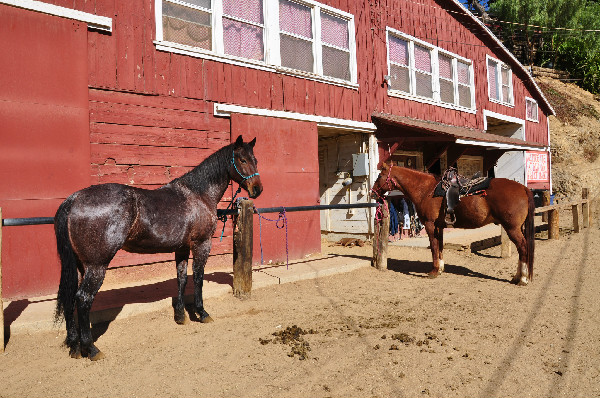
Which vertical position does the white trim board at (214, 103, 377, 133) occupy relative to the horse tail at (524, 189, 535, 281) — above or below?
above

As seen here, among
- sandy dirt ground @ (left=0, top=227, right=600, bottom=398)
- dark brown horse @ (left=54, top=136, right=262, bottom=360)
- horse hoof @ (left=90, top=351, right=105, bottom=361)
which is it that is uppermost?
A: dark brown horse @ (left=54, top=136, right=262, bottom=360)

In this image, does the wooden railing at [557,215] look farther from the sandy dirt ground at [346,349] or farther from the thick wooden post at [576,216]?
the sandy dirt ground at [346,349]

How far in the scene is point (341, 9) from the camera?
10.1 m

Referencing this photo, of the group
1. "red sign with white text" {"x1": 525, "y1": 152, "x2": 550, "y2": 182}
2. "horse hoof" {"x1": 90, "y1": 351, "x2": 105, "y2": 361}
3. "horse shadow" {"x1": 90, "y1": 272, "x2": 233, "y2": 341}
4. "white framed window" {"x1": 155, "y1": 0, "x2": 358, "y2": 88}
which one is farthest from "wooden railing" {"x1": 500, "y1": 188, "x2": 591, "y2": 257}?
"horse hoof" {"x1": 90, "y1": 351, "x2": 105, "y2": 361}

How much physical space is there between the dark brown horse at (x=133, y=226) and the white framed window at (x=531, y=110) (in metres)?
19.1

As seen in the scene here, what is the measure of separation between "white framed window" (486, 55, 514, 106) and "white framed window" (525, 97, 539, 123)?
82.1 inches

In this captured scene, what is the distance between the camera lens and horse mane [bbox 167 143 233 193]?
4445mm

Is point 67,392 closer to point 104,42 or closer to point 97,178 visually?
point 97,178

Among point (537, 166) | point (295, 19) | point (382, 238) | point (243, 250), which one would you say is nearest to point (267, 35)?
point (295, 19)

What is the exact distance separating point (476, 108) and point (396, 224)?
6.72 metres

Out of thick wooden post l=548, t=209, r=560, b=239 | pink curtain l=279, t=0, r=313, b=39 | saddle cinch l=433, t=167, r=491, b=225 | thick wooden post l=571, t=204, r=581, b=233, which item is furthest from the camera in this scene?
thick wooden post l=571, t=204, r=581, b=233

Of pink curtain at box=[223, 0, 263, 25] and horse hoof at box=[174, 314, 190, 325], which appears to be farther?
pink curtain at box=[223, 0, 263, 25]

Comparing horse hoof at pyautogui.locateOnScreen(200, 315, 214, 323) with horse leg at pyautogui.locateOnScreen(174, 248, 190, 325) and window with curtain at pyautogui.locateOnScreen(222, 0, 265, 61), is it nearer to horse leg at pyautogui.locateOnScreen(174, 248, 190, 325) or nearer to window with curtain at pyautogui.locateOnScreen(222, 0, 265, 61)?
horse leg at pyautogui.locateOnScreen(174, 248, 190, 325)

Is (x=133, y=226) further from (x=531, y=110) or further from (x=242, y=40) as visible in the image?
(x=531, y=110)
